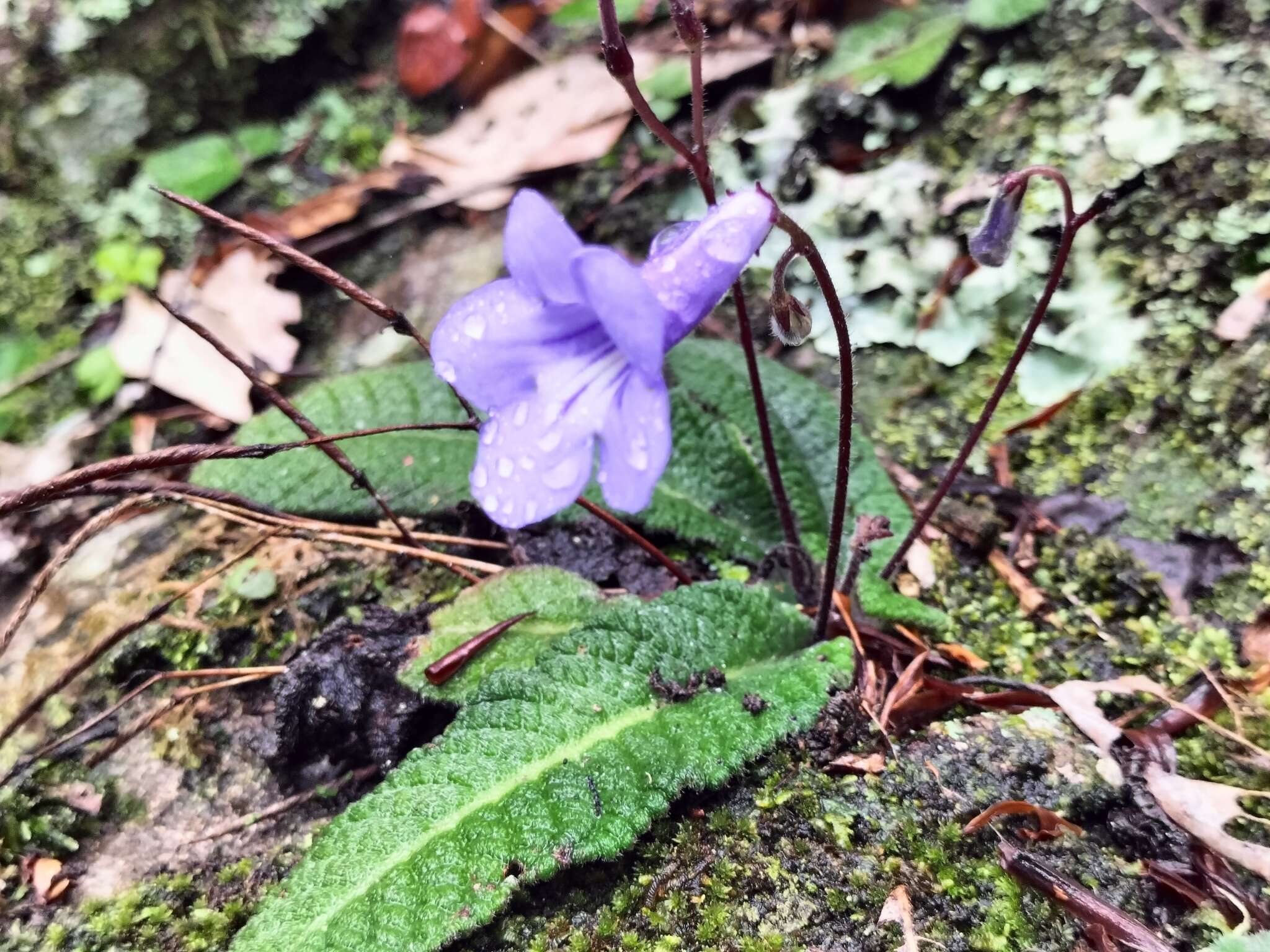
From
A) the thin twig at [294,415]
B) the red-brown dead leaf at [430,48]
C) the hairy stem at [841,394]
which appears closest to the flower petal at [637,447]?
the hairy stem at [841,394]

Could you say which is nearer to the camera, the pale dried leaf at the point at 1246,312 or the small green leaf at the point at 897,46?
the pale dried leaf at the point at 1246,312

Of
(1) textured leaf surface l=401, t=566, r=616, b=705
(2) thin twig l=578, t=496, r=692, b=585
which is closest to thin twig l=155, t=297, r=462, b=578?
(1) textured leaf surface l=401, t=566, r=616, b=705

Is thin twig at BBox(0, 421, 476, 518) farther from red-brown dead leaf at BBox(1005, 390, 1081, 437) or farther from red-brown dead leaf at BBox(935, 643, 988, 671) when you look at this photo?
red-brown dead leaf at BBox(1005, 390, 1081, 437)

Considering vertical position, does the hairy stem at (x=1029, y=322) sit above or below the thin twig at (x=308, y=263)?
below

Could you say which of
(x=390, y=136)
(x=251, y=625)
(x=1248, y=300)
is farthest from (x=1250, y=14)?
(x=251, y=625)

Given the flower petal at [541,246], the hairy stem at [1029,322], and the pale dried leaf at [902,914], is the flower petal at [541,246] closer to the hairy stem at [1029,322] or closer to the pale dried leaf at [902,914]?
the hairy stem at [1029,322]

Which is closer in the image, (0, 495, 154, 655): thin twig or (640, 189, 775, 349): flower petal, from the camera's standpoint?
(640, 189, 775, 349): flower petal

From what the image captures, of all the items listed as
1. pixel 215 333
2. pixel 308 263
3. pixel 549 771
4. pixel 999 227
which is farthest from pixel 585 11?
pixel 549 771
